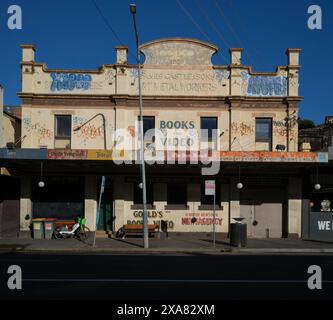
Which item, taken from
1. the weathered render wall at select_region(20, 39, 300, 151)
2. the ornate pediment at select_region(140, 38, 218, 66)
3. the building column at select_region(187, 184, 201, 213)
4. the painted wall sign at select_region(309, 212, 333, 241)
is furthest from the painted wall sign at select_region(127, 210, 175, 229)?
the ornate pediment at select_region(140, 38, 218, 66)

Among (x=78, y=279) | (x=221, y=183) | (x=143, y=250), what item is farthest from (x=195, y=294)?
(x=221, y=183)

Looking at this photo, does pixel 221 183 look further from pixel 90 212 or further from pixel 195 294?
pixel 195 294

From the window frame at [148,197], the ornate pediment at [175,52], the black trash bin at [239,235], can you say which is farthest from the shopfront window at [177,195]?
the ornate pediment at [175,52]

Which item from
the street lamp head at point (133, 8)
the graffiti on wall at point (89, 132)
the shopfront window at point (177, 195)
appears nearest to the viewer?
the street lamp head at point (133, 8)

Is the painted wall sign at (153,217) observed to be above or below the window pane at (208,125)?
below

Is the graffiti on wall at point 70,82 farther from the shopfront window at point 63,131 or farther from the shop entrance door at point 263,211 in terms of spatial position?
the shop entrance door at point 263,211

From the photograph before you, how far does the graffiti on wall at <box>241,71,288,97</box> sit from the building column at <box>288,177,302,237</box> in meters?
4.88

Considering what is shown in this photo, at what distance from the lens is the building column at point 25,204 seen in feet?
83.5

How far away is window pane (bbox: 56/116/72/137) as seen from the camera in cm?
2591

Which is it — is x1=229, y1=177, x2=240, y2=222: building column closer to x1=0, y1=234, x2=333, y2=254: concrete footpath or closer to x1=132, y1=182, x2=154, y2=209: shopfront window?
x1=0, y1=234, x2=333, y2=254: concrete footpath

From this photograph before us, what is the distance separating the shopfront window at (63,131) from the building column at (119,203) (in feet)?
11.1

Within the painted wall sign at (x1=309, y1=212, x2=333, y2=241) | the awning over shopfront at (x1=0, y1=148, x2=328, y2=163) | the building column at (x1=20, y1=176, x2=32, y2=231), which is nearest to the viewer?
the awning over shopfront at (x1=0, y1=148, x2=328, y2=163)

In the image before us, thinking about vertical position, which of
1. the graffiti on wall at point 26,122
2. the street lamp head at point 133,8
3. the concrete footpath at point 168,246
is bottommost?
the concrete footpath at point 168,246
